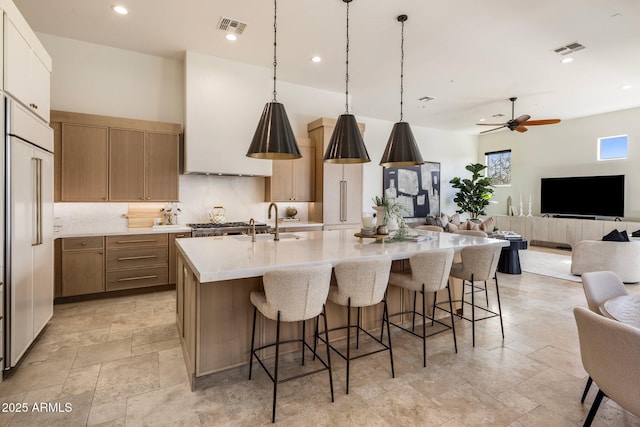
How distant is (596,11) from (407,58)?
2086mm

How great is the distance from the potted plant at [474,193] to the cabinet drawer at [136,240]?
783cm

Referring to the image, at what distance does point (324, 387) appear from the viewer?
7.55 ft

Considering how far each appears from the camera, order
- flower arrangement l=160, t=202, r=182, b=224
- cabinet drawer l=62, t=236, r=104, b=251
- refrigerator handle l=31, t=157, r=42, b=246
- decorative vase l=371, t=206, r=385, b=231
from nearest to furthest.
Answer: refrigerator handle l=31, t=157, r=42, b=246
decorative vase l=371, t=206, r=385, b=231
cabinet drawer l=62, t=236, r=104, b=251
flower arrangement l=160, t=202, r=182, b=224

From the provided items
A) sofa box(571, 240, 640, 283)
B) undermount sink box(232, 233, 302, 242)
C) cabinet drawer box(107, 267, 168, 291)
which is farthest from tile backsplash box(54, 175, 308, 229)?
sofa box(571, 240, 640, 283)

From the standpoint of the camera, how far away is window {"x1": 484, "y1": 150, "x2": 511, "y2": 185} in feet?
31.8

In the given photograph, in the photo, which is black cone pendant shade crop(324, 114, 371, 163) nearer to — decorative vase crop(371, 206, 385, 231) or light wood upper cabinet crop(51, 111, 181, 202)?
decorative vase crop(371, 206, 385, 231)

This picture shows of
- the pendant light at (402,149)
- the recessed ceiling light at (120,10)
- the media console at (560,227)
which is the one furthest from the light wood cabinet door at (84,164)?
the media console at (560,227)

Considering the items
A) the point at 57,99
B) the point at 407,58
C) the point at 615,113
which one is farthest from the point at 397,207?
the point at 615,113

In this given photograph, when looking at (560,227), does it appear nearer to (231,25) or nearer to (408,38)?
(408,38)

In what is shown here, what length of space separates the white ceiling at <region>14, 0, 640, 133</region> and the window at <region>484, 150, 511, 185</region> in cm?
356

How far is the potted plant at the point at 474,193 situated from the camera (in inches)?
355

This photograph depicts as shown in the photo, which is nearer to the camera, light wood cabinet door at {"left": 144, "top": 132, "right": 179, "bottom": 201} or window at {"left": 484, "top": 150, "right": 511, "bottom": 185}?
light wood cabinet door at {"left": 144, "top": 132, "right": 179, "bottom": 201}

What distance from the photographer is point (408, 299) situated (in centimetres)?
334

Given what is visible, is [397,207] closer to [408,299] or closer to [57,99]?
[408,299]
